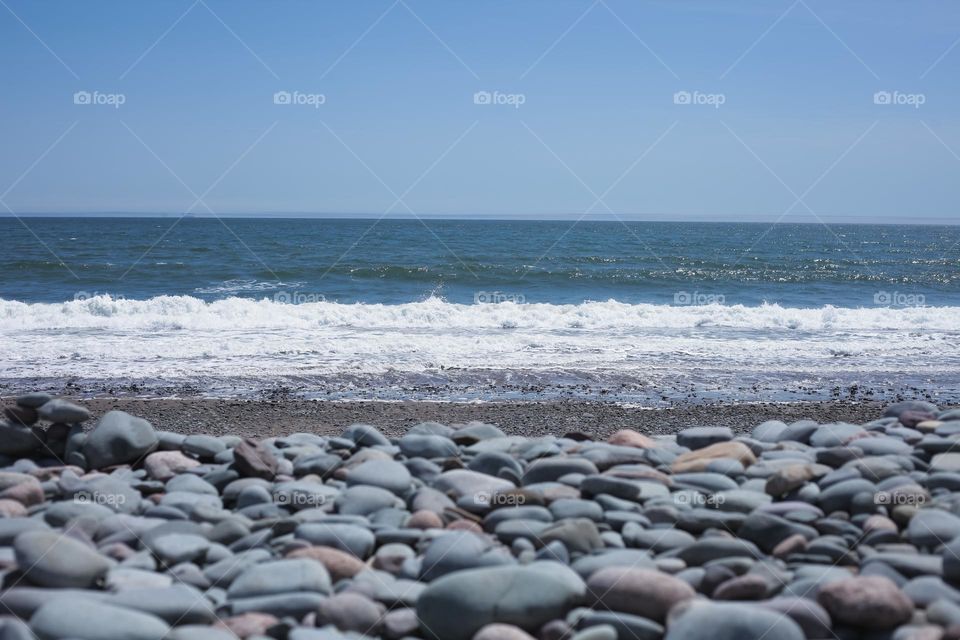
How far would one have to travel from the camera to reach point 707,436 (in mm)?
5355

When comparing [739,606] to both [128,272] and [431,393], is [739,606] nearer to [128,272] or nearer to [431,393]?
[431,393]

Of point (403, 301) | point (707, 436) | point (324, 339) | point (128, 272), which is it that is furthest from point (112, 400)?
point (128, 272)

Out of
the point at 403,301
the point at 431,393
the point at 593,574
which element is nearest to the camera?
the point at 593,574

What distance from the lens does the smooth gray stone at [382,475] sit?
179 inches

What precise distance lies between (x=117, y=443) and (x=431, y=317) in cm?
1203

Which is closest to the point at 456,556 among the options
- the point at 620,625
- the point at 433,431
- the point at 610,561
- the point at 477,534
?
the point at 477,534

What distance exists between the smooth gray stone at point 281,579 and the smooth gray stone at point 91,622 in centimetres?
38

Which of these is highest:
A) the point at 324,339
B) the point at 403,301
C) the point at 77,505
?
the point at 403,301

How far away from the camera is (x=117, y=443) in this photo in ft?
17.1

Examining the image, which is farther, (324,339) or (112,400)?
(324,339)

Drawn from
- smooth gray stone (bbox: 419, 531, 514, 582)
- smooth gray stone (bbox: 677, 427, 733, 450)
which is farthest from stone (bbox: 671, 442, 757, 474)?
smooth gray stone (bbox: 419, 531, 514, 582)

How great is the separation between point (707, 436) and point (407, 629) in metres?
2.80

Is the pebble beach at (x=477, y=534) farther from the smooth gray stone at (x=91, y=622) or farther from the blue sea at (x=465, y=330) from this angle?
the blue sea at (x=465, y=330)

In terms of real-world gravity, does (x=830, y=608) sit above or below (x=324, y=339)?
below
